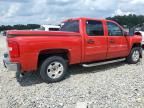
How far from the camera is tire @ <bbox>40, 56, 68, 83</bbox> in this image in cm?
670

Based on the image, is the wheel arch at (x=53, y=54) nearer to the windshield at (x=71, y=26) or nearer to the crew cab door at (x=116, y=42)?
the windshield at (x=71, y=26)

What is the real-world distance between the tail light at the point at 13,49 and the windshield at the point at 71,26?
2.23 meters

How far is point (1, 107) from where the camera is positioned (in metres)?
5.11

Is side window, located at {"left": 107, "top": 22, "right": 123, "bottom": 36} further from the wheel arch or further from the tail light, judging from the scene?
the tail light

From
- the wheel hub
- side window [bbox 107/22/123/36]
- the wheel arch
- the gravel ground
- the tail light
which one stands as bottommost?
the gravel ground

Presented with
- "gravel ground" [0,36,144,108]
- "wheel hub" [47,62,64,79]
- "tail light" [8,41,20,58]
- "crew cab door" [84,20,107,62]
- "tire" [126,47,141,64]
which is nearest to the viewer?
"gravel ground" [0,36,144,108]

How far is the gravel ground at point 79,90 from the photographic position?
5262 mm

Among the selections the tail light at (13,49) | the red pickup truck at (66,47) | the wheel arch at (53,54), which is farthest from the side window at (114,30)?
the tail light at (13,49)

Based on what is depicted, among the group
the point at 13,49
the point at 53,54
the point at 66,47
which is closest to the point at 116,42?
the point at 66,47

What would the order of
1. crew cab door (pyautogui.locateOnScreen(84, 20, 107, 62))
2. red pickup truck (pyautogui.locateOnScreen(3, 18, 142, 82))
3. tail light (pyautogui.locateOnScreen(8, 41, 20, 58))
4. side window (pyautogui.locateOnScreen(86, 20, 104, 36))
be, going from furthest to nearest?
side window (pyautogui.locateOnScreen(86, 20, 104, 36))
crew cab door (pyautogui.locateOnScreen(84, 20, 107, 62))
red pickup truck (pyautogui.locateOnScreen(3, 18, 142, 82))
tail light (pyautogui.locateOnScreen(8, 41, 20, 58))

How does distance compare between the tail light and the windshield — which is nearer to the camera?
the tail light

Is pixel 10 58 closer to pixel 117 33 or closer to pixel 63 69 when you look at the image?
pixel 63 69

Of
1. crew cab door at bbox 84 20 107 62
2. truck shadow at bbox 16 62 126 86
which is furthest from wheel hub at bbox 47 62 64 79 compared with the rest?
crew cab door at bbox 84 20 107 62

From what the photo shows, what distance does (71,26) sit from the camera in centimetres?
799
